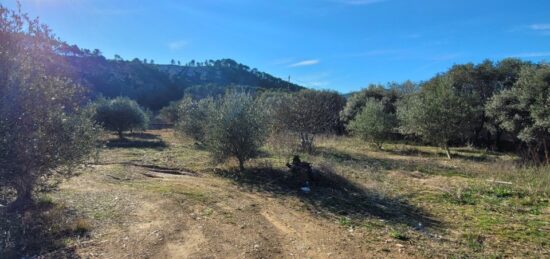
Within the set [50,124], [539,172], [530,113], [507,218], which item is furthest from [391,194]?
[530,113]

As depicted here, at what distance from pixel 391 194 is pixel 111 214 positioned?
825 centimetres

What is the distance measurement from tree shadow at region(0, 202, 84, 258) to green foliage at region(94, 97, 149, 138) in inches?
1015

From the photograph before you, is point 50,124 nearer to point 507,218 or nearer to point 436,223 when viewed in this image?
point 436,223

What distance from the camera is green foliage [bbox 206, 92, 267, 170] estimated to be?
13.5 meters

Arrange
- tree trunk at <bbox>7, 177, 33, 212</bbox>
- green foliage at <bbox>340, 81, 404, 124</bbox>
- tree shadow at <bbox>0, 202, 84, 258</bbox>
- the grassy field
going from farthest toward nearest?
green foliage at <bbox>340, 81, 404, 124</bbox> → tree trunk at <bbox>7, 177, 33, 212</bbox> → the grassy field → tree shadow at <bbox>0, 202, 84, 258</bbox>

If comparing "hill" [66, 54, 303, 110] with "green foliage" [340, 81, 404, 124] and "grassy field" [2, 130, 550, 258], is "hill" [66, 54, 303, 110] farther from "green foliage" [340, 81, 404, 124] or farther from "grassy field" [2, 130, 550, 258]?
"grassy field" [2, 130, 550, 258]

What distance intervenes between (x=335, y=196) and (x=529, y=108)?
15568mm

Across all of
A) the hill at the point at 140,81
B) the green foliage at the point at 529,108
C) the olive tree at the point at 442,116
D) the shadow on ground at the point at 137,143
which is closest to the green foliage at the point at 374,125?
the olive tree at the point at 442,116

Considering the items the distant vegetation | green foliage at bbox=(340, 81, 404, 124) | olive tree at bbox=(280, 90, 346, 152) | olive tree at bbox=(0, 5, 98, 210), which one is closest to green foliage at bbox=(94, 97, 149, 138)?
the distant vegetation

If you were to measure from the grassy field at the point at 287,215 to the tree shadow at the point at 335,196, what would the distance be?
0.04 m

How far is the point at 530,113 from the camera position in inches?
747

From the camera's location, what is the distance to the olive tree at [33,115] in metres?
6.50

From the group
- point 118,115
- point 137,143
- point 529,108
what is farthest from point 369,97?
point 118,115

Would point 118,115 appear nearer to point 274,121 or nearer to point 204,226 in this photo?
point 274,121
